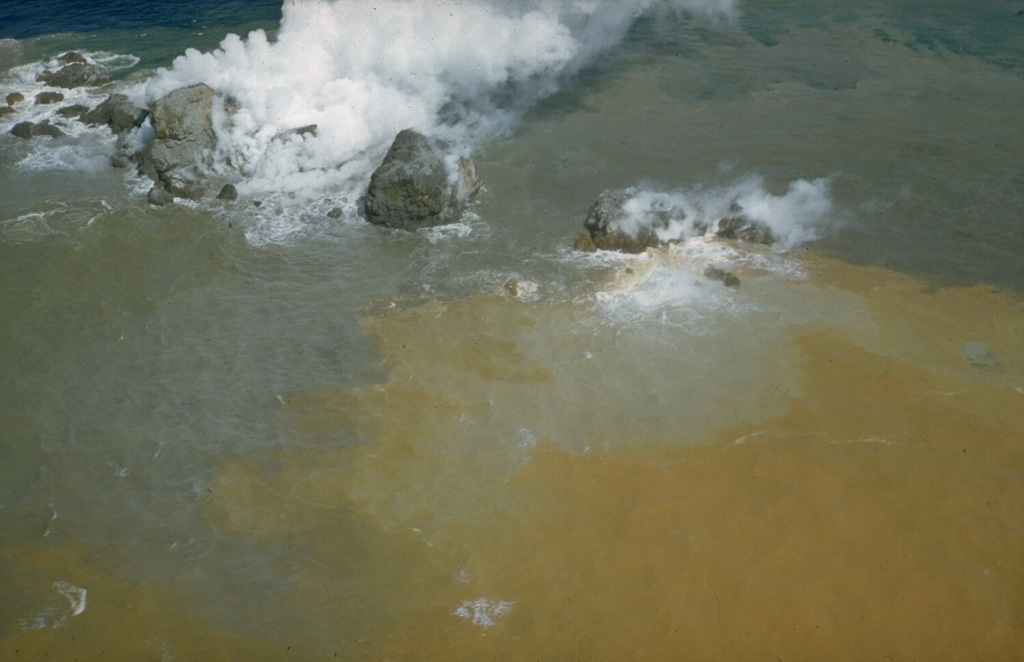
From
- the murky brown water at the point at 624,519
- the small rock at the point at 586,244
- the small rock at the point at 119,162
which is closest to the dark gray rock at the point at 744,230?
the small rock at the point at 586,244

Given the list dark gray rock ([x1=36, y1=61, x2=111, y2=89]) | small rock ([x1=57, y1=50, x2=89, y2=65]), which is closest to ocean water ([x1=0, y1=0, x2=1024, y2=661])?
dark gray rock ([x1=36, y1=61, x2=111, y2=89])

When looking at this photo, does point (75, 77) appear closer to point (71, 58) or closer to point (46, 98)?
point (46, 98)

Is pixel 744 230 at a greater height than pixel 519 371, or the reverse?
pixel 744 230

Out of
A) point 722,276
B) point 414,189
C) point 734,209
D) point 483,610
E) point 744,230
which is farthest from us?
point 414,189

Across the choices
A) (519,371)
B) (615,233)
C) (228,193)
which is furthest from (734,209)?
(228,193)

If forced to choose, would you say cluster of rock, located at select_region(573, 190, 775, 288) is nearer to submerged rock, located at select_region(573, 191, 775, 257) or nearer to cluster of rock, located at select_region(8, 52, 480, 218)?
submerged rock, located at select_region(573, 191, 775, 257)

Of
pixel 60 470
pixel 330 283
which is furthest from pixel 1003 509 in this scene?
pixel 60 470
